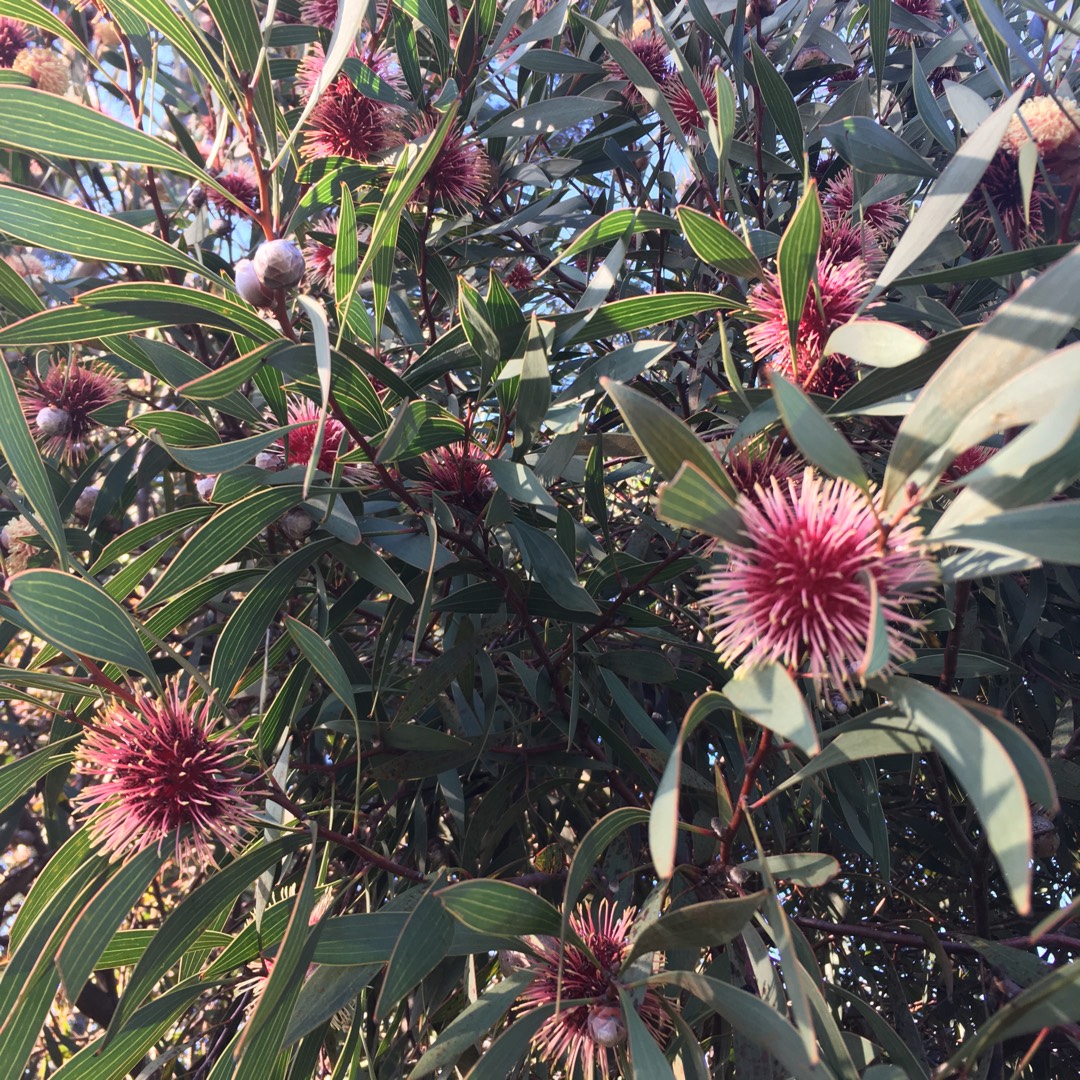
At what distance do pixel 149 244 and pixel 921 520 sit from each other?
27.9 inches

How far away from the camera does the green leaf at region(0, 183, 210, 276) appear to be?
76 centimetres

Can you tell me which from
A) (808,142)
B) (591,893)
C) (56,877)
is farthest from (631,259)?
(56,877)

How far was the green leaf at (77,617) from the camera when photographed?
74 centimetres

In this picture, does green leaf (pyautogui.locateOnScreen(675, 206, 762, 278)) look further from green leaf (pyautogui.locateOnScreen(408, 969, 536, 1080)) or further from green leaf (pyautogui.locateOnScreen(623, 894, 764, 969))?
green leaf (pyautogui.locateOnScreen(408, 969, 536, 1080))

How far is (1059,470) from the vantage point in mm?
556

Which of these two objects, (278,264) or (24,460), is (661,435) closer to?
(278,264)

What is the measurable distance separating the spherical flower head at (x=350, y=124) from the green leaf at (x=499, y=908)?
1111 mm

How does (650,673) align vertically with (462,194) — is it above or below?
below

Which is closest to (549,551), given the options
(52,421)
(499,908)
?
(499,908)

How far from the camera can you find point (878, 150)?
A: 1.07 metres

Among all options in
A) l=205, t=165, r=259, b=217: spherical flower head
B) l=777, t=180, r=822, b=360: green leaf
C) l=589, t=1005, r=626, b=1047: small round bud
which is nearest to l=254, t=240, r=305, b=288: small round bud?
l=777, t=180, r=822, b=360: green leaf

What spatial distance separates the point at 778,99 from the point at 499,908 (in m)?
1.06

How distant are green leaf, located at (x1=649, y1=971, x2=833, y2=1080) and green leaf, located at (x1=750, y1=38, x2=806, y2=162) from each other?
3.32 feet

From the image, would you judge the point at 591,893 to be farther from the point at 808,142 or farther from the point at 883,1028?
the point at 808,142
